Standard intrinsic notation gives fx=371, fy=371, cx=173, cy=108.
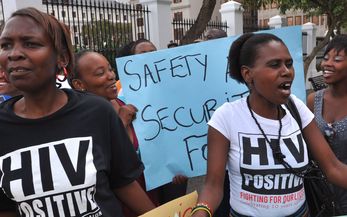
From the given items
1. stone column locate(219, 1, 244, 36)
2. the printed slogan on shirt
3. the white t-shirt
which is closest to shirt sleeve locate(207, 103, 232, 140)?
the white t-shirt

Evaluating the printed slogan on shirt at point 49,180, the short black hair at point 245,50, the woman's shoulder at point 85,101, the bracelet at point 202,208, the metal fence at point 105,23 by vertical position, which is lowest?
the bracelet at point 202,208

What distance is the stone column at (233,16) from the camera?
10023mm

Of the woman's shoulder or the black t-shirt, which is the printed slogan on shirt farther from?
the woman's shoulder

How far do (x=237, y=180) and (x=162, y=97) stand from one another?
2.86ft

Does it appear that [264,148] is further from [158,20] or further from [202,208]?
[158,20]

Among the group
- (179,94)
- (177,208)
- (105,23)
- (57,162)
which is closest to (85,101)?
(57,162)

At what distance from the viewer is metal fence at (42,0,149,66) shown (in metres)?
6.81

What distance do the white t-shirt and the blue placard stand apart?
632 mm

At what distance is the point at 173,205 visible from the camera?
1.48 meters

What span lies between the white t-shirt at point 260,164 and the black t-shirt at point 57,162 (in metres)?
0.57

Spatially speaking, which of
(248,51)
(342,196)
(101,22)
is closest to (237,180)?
(248,51)

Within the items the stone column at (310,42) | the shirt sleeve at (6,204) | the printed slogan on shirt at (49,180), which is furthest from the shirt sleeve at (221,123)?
the stone column at (310,42)

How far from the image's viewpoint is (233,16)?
10.1 m

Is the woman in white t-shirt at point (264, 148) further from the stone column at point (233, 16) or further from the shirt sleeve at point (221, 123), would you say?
the stone column at point (233, 16)
